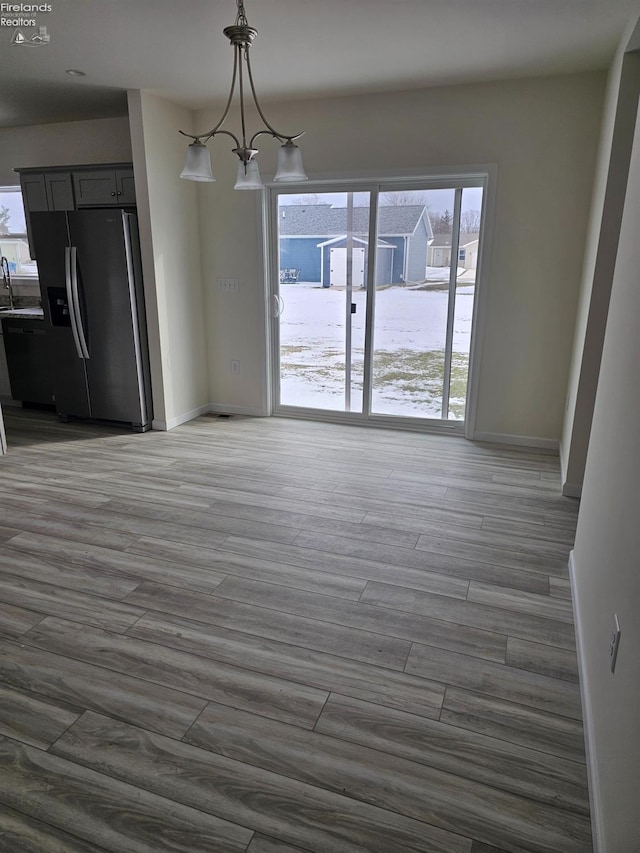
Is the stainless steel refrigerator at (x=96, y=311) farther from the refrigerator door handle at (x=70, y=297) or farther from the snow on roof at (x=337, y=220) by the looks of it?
the snow on roof at (x=337, y=220)

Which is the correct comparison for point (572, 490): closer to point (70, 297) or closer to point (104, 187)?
point (70, 297)

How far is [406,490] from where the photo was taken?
12.1 ft

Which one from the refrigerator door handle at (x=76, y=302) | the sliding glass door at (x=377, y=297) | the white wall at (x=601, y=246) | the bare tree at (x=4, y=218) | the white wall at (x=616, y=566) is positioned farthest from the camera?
the bare tree at (x=4, y=218)

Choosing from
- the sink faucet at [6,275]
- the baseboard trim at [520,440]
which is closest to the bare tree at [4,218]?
the sink faucet at [6,275]

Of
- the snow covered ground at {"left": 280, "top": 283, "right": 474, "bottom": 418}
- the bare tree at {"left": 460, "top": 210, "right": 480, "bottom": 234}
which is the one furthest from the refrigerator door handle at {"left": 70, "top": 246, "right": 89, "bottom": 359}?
the bare tree at {"left": 460, "top": 210, "right": 480, "bottom": 234}

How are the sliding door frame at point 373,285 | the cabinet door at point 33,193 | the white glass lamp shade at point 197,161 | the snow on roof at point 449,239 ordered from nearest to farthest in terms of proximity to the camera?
the white glass lamp shade at point 197,161 → the sliding door frame at point 373,285 → the snow on roof at point 449,239 → the cabinet door at point 33,193

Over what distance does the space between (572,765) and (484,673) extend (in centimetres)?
42

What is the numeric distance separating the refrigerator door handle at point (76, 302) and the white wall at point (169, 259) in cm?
57

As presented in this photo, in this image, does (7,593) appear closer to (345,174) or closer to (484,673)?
(484,673)

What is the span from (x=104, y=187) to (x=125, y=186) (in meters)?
0.23

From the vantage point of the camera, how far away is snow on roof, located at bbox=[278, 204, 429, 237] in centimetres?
455

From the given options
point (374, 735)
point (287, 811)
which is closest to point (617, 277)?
point (374, 735)

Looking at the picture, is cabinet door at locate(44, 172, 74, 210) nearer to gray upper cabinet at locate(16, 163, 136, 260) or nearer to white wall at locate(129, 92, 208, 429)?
gray upper cabinet at locate(16, 163, 136, 260)

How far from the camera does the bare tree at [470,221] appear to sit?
4.34m
